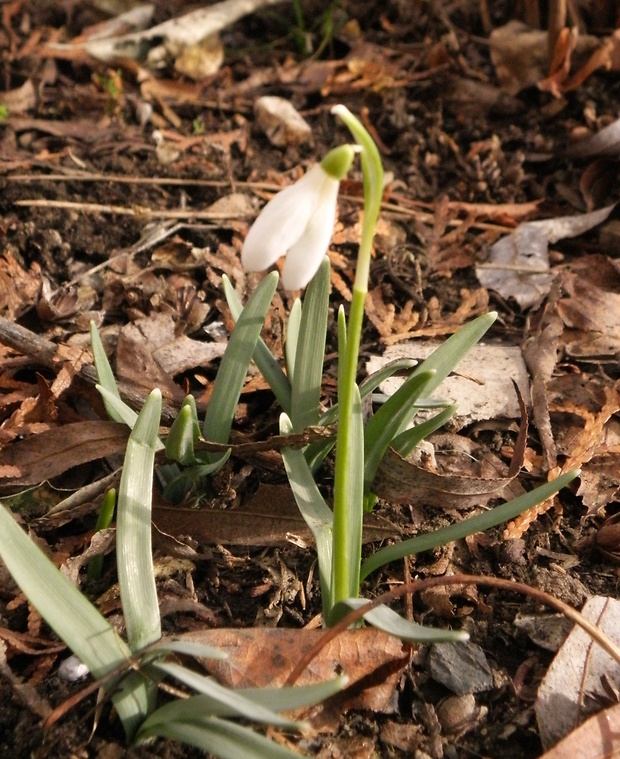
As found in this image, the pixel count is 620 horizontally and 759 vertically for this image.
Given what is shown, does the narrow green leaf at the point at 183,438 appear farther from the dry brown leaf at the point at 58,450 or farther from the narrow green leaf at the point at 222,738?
the narrow green leaf at the point at 222,738

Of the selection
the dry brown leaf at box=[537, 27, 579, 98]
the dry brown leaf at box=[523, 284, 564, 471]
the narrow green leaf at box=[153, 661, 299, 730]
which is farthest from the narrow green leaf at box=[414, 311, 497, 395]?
the dry brown leaf at box=[537, 27, 579, 98]

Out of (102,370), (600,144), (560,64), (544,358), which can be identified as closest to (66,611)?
(102,370)

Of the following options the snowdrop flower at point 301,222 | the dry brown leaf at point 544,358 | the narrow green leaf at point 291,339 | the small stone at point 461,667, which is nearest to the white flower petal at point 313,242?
the snowdrop flower at point 301,222

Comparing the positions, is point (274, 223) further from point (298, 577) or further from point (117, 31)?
point (117, 31)

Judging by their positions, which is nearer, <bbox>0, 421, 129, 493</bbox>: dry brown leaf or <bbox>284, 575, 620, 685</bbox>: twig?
<bbox>284, 575, 620, 685</bbox>: twig

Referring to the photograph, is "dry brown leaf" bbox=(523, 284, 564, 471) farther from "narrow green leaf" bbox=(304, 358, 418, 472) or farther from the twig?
the twig
